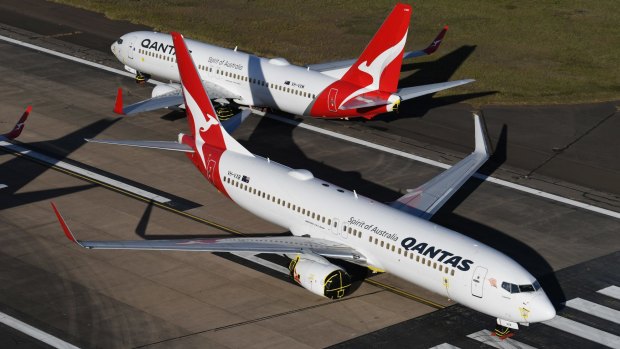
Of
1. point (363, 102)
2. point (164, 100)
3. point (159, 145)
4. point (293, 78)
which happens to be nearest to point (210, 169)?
point (159, 145)

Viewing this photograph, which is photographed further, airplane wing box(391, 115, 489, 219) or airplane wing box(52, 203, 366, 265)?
airplane wing box(391, 115, 489, 219)

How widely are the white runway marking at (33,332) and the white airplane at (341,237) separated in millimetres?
4523

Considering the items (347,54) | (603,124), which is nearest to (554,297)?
(603,124)

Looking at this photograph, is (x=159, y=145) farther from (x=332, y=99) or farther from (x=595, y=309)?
(x=595, y=309)

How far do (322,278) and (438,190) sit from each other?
11495 mm

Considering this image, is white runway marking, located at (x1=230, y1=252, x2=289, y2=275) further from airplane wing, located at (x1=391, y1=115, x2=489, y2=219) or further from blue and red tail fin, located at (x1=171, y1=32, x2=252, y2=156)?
airplane wing, located at (x1=391, y1=115, x2=489, y2=219)

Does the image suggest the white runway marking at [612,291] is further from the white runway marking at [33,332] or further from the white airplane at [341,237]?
the white runway marking at [33,332]

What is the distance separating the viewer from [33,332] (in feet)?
148

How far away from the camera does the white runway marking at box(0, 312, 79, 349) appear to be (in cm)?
4425

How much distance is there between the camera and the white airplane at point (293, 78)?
6856 centimetres

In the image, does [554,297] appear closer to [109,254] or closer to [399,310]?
[399,310]

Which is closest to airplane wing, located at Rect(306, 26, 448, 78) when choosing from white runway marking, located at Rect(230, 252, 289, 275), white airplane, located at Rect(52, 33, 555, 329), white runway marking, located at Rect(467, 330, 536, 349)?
white airplane, located at Rect(52, 33, 555, 329)

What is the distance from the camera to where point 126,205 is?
5878cm

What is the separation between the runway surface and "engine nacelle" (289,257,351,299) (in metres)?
0.89
